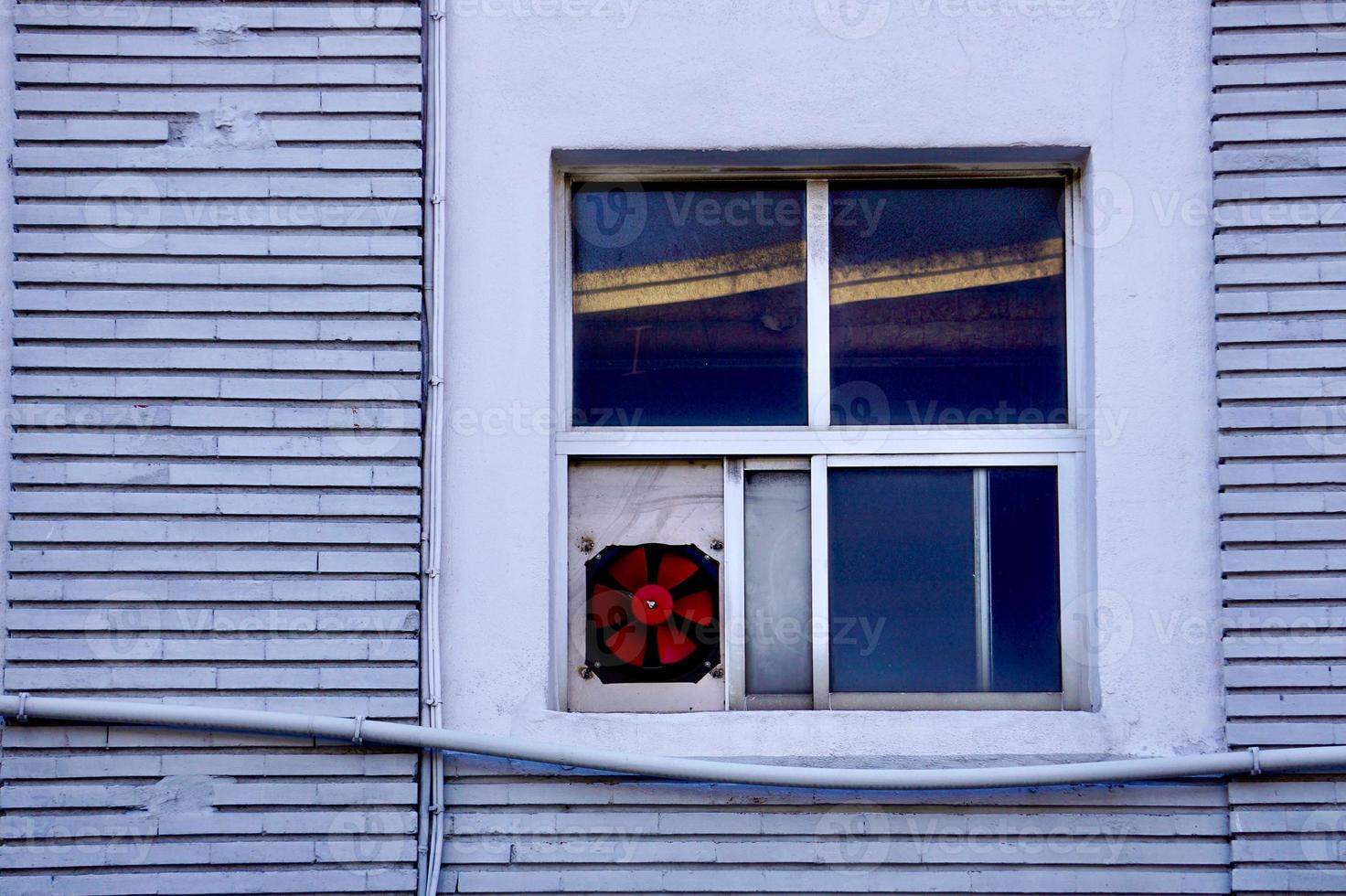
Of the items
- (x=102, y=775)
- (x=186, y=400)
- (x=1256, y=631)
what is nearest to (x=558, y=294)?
(x=186, y=400)

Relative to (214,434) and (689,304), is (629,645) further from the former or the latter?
(214,434)

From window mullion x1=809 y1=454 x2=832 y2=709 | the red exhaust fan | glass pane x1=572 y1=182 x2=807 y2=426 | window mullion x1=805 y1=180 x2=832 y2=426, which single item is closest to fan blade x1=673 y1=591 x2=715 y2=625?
the red exhaust fan

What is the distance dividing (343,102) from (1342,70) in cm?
328

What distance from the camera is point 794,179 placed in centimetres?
434

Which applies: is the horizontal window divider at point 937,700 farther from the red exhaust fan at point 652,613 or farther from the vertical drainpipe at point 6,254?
the vertical drainpipe at point 6,254

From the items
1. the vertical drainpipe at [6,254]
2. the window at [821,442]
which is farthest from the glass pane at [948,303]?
the vertical drainpipe at [6,254]

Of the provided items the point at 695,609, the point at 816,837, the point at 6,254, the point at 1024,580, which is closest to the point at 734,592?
the point at 695,609

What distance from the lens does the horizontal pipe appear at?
386cm

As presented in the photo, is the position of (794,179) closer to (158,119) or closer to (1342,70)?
(1342,70)

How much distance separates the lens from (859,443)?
4.22 metres

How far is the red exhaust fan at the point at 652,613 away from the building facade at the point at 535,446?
0.06 m

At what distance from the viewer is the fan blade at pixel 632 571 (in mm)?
4250

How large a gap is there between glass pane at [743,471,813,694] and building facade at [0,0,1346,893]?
0.19 feet

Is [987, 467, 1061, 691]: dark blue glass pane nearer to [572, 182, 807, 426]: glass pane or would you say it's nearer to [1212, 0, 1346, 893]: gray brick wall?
[1212, 0, 1346, 893]: gray brick wall
